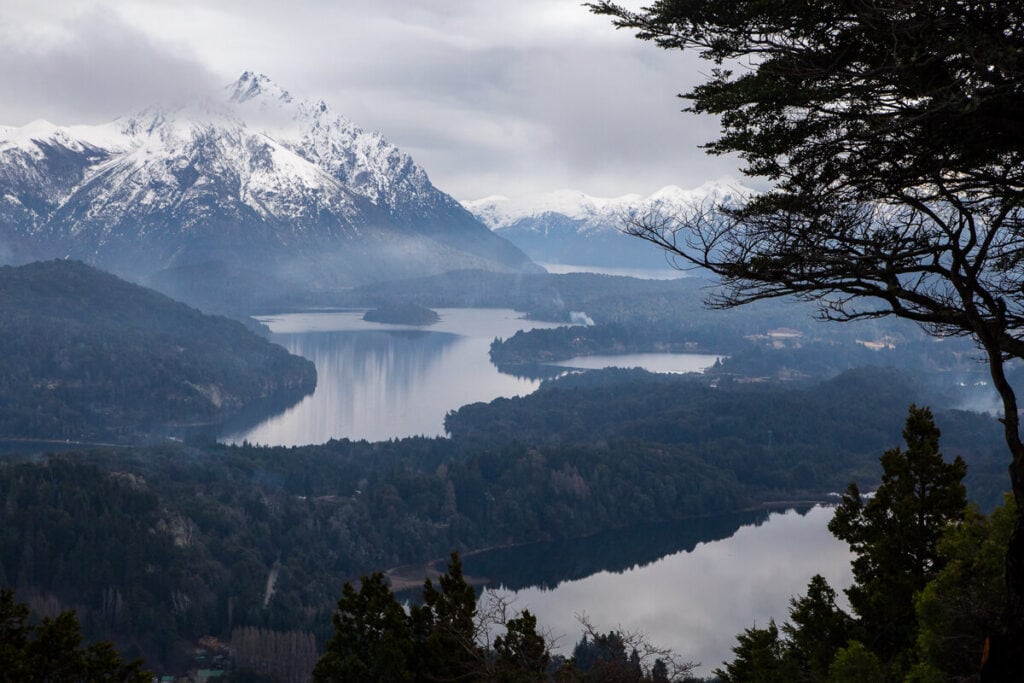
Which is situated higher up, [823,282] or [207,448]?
[823,282]

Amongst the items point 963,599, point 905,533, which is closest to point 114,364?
point 905,533

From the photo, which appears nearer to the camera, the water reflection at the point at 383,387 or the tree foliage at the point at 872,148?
the tree foliage at the point at 872,148

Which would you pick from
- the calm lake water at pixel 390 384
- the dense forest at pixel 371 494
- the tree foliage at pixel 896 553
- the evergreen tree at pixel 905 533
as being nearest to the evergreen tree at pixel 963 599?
the tree foliage at pixel 896 553

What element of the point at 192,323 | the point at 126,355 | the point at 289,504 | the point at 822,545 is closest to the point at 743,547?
the point at 822,545

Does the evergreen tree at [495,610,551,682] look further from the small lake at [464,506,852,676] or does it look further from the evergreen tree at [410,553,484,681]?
the small lake at [464,506,852,676]

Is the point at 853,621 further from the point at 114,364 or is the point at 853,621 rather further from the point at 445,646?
the point at 114,364

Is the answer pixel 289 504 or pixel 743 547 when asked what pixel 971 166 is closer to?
pixel 743 547

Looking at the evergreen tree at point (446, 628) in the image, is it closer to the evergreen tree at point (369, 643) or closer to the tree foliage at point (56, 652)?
the evergreen tree at point (369, 643)
